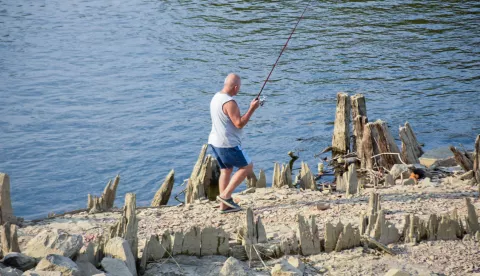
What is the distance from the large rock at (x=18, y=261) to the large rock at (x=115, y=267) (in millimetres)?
584

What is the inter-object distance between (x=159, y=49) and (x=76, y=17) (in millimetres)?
5566

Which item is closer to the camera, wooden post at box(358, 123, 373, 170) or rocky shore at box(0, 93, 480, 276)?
rocky shore at box(0, 93, 480, 276)

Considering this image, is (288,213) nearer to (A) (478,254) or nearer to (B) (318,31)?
(A) (478,254)

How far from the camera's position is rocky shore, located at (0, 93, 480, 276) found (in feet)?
21.6

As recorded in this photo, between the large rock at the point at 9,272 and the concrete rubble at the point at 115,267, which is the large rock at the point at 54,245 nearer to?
the concrete rubble at the point at 115,267

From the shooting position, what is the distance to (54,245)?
21.1ft

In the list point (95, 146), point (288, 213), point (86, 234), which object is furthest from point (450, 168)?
point (95, 146)

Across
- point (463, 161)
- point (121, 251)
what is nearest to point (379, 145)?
point (463, 161)

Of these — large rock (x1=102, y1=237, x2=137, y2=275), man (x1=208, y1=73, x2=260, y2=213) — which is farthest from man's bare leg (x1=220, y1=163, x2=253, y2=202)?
large rock (x1=102, y1=237, x2=137, y2=275)

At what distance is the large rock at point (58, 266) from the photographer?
5.89 metres

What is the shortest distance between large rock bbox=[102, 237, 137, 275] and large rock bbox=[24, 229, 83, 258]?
0.25 m

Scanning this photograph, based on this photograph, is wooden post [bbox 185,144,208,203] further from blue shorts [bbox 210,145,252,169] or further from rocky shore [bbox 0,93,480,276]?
blue shorts [bbox 210,145,252,169]

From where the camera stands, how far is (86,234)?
816 cm

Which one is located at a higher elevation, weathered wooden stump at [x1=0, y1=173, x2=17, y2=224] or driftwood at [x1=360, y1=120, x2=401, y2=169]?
weathered wooden stump at [x1=0, y1=173, x2=17, y2=224]
